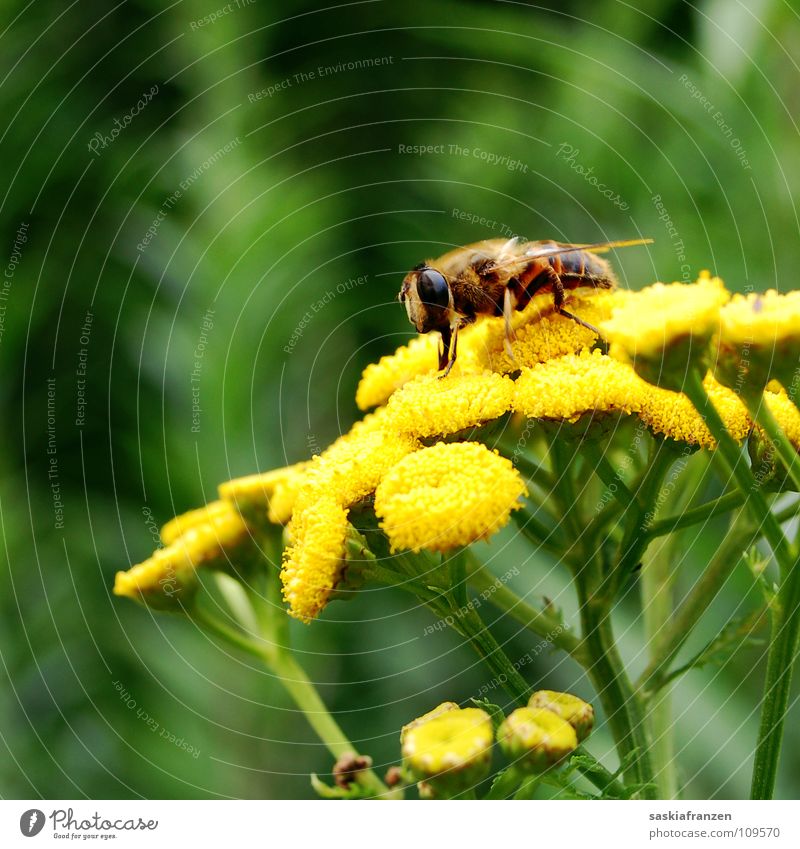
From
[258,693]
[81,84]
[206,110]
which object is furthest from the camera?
[81,84]

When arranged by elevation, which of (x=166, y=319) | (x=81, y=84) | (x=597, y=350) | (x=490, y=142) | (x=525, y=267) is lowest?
(x=597, y=350)

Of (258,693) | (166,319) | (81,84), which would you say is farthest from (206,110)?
(258,693)

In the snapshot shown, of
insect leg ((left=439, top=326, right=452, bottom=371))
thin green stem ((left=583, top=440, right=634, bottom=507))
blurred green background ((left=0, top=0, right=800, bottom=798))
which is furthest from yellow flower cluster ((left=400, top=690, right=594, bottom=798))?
blurred green background ((left=0, top=0, right=800, bottom=798))

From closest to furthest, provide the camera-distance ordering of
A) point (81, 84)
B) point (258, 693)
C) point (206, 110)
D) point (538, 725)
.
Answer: point (538, 725) → point (258, 693) → point (206, 110) → point (81, 84)

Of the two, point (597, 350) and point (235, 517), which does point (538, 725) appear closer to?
point (597, 350)

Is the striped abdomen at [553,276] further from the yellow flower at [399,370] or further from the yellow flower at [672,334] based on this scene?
→ the yellow flower at [672,334]

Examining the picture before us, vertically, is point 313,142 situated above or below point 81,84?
below

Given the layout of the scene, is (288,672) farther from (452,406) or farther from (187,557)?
(452,406)
